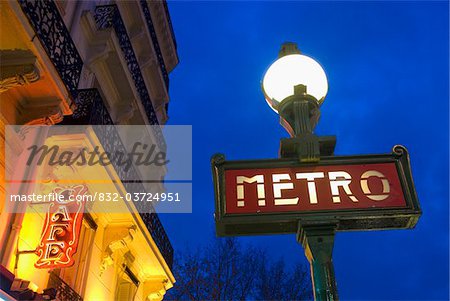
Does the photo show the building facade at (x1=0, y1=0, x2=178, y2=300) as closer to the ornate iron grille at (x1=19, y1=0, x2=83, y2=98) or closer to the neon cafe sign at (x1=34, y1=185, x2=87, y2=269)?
the ornate iron grille at (x1=19, y1=0, x2=83, y2=98)

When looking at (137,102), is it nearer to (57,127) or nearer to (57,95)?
(57,127)

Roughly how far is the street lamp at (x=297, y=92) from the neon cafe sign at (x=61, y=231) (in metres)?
6.17

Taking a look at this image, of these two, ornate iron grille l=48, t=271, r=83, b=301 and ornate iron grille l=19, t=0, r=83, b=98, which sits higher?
ornate iron grille l=19, t=0, r=83, b=98

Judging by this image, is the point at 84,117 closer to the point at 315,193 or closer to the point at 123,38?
the point at 123,38

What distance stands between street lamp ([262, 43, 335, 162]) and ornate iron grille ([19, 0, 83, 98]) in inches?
206

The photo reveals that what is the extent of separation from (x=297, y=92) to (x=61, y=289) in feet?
26.4

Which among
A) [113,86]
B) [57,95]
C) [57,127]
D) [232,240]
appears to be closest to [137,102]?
[113,86]

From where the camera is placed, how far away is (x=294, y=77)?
3.35 m

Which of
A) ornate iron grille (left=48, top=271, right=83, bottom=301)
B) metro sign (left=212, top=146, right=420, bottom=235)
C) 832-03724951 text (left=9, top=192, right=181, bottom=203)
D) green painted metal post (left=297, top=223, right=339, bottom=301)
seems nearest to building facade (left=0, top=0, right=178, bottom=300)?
ornate iron grille (left=48, top=271, right=83, bottom=301)

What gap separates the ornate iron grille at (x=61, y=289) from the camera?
9000 mm

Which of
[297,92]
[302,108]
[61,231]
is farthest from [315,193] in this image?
[61,231]

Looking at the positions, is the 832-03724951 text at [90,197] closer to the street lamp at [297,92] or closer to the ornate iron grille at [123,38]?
the ornate iron grille at [123,38]

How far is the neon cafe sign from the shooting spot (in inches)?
314

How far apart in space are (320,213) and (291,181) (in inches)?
12.4
